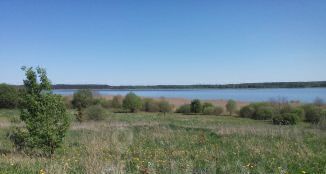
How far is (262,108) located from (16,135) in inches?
1375

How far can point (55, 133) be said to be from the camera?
12.5 metres

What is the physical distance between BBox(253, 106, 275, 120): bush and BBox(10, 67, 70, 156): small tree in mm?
33738

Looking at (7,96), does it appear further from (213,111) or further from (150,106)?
(213,111)

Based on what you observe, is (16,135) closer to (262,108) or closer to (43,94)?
(43,94)

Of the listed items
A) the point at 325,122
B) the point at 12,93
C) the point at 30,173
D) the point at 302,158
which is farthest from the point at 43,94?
the point at 12,93

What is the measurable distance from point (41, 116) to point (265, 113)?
3463 centimetres

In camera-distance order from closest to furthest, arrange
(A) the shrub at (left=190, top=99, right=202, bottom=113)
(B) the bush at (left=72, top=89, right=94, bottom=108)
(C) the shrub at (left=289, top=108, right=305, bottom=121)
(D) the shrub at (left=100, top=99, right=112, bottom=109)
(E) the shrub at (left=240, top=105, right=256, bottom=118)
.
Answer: (C) the shrub at (left=289, top=108, right=305, bottom=121)
(E) the shrub at (left=240, top=105, right=256, bottom=118)
(A) the shrub at (left=190, top=99, right=202, bottom=113)
(B) the bush at (left=72, top=89, right=94, bottom=108)
(D) the shrub at (left=100, top=99, right=112, bottom=109)

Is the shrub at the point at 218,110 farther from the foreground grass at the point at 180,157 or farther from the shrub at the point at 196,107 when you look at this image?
the foreground grass at the point at 180,157

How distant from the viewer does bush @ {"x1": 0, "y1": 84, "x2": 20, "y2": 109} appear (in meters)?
54.6

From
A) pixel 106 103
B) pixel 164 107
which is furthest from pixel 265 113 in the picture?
pixel 106 103

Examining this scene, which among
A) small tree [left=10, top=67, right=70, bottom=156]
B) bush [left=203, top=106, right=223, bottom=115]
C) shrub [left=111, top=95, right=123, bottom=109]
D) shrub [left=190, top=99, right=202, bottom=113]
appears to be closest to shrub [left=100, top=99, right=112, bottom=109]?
shrub [left=111, top=95, right=123, bottom=109]

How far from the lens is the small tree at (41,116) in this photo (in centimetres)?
1234

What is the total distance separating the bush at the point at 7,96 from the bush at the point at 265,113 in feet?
104

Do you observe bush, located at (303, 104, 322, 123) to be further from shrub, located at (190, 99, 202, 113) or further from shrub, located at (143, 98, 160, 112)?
shrub, located at (143, 98, 160, 112)
